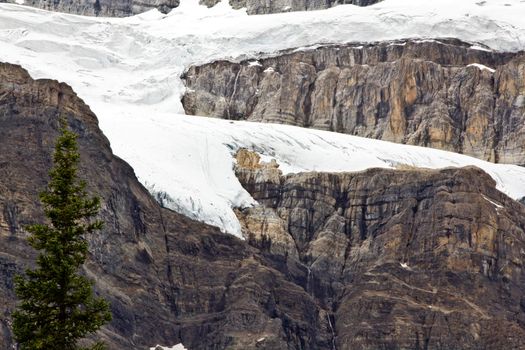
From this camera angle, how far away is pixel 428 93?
486 ft

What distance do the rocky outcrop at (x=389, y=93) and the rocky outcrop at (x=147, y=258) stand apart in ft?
111

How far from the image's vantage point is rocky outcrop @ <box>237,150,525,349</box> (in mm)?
110750

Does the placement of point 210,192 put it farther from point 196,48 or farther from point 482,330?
point 196,48

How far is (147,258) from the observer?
111 metres

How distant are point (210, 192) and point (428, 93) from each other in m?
36.8

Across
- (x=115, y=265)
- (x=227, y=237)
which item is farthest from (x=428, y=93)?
(x=115, y=265)

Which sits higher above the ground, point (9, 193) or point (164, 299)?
point (9, 193)

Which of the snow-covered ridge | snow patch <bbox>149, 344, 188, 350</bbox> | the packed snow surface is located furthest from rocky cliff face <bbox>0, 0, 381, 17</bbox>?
snow patch <bbox>149, 344, 188, 350</bbox>

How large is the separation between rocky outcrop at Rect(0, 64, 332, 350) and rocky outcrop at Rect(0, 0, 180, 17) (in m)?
75.1

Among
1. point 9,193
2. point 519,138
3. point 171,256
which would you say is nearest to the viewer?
point 9,193

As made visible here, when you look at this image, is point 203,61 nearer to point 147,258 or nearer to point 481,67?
point 481,67

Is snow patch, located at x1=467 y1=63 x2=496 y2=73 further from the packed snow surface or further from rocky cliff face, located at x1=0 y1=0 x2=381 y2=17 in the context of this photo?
rocky cliff face, located at x1=0 y1=0 x2=381 y2=17

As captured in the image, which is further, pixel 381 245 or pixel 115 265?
pixel 381 245

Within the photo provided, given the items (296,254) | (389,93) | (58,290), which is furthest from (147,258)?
(58,290)
